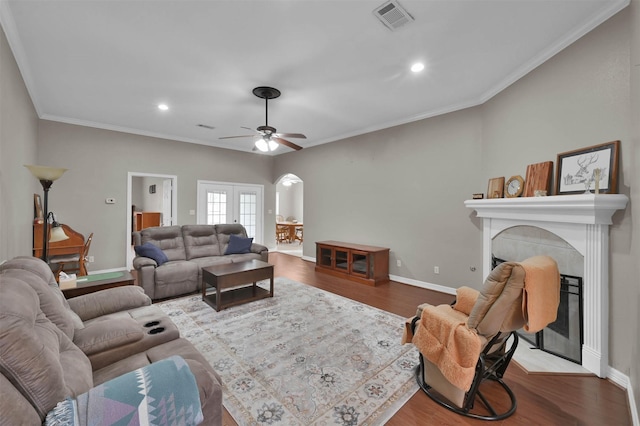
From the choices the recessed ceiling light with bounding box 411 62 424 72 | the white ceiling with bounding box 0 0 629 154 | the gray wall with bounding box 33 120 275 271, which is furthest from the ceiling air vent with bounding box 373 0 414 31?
the gray wall with bounding box 33 120 275 271

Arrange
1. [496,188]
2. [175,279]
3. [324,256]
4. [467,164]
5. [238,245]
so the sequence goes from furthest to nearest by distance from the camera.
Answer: [324,256], [238,245], [467,164], [175,279], [496,188]

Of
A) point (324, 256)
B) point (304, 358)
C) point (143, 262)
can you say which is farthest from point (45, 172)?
point (324, 256)

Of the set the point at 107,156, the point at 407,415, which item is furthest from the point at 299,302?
the point at 107,156

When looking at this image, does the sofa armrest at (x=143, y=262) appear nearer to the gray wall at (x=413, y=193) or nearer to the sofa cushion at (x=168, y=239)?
the sofa cushion at (x=168, y=239)

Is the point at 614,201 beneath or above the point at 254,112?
beneath

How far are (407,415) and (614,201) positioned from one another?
2.22 metres

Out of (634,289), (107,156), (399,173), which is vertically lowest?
(634,289)

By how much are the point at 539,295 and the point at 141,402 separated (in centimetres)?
207

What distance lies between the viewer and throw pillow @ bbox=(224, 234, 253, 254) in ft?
16.6

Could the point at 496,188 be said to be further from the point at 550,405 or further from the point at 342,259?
the point at 342,259

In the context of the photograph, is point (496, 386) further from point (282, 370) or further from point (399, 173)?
point (399, 173)

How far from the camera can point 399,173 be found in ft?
16.4

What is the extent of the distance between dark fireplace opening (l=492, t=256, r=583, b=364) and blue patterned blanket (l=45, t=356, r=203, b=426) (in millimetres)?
3090

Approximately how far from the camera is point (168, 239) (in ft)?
15.3
